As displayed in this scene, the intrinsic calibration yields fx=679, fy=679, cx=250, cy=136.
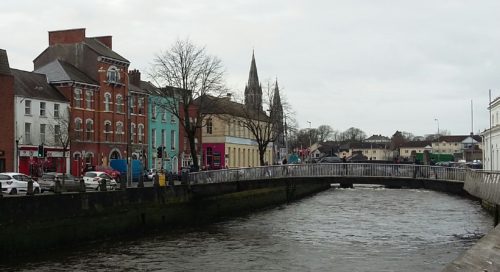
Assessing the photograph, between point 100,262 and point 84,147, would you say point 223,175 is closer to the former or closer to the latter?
point 100,262

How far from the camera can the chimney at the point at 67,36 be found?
242ft

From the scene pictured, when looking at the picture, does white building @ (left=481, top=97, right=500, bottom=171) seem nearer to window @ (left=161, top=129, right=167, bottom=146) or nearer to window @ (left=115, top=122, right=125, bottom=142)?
window @ (left=161, top=129, right=167, bottom=146)

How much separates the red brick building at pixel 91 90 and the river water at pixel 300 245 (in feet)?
80.8

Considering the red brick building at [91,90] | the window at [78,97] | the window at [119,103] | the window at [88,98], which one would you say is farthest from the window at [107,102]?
the window at [78,97]

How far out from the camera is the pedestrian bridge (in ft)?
139

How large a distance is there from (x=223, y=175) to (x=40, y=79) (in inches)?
1123

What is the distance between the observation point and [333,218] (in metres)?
49.6

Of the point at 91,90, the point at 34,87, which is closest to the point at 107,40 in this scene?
the point at 91,90

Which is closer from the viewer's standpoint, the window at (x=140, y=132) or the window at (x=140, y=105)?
the window at (x=140, y=132)

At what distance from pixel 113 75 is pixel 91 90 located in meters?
3.97

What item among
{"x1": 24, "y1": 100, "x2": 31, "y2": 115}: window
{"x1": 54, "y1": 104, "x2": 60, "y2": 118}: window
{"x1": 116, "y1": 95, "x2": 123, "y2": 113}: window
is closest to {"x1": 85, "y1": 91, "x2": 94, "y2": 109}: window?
{"x1": 54, "y1": 104, "x2": 60, "y2": 118}: window

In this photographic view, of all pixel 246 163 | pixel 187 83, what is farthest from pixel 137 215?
pixel 246 163

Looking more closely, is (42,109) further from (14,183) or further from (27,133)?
(14,183)

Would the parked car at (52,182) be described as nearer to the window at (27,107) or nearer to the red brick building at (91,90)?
the window at (27,107)
